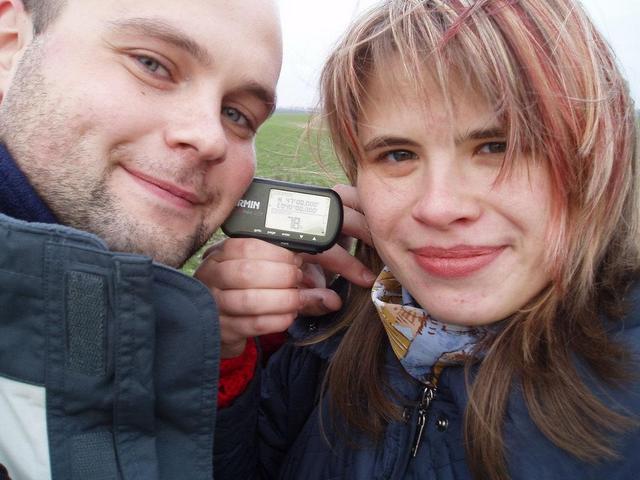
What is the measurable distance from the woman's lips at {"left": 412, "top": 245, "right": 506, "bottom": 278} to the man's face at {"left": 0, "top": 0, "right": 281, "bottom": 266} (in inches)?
35.5

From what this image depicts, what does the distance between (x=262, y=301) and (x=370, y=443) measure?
69 cm

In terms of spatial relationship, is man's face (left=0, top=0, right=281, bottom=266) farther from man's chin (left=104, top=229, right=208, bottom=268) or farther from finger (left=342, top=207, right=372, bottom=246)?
finger (left=342, top=207, right=372, bottom=246)

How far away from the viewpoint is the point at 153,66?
183cm

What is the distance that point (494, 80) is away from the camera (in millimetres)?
1418

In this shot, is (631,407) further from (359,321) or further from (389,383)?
(359,321)

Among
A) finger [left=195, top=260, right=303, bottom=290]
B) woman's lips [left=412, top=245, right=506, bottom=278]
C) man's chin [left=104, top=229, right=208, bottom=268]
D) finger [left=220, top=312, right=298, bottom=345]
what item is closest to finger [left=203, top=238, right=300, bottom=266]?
finger [left=195, top=260, right=303, bottom=290]

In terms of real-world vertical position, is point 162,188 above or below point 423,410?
above

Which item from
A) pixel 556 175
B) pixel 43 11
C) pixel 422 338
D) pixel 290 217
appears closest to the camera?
pixel 556 175

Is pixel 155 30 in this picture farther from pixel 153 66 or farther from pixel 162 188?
pixel 162 188

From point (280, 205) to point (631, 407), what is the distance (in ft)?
4.73

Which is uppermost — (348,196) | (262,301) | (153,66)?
(153,66)

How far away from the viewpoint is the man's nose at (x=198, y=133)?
69.1 inches


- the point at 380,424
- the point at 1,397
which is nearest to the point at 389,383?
the point at 380,424

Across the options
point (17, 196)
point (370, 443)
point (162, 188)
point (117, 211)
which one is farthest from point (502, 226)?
point (17, 196)
